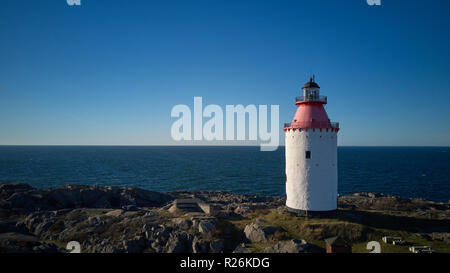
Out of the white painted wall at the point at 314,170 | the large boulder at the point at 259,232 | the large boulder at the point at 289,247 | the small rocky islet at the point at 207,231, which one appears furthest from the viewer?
the white painted wall at the point at 314,170

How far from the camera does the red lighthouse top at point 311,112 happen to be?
26.5 metres

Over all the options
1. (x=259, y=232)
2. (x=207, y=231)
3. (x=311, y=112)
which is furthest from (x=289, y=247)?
(x=311, y=112)

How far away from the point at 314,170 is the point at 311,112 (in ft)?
20.5

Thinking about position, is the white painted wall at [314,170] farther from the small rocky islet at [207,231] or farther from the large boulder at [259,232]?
the large boulder at [259,232]

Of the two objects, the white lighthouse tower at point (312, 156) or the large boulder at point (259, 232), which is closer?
the large boulder at point (259, 232)

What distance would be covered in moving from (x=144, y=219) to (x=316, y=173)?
19360 millimetres

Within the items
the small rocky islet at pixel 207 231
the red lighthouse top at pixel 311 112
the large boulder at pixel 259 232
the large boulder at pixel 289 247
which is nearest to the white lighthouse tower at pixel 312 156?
the red lighthouse top at pixel 311 112

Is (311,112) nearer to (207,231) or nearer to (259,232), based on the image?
(259,232)

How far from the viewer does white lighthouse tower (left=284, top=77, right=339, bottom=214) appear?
2636 cm

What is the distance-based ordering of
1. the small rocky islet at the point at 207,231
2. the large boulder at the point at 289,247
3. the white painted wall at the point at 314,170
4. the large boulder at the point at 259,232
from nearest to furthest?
1. the large boulder at the point at 289,247
2. the small rocky islet at the point at 207,231
3. the large boulder at the point at 259,232
4. the white painted wall at the point at 314,170

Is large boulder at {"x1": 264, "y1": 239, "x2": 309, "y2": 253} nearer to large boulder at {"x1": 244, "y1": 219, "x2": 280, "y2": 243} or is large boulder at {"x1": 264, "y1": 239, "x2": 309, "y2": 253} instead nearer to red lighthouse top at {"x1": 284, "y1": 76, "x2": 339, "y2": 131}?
large boulder at {"x1": 244, "y1": 219, "x2": 280, "y2": 243}

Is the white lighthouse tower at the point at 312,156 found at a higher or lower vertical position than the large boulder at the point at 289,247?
higher

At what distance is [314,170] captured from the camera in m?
26.4
